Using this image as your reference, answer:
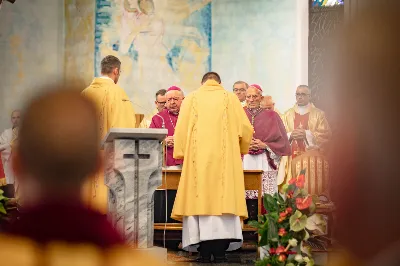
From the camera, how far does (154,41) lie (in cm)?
1620

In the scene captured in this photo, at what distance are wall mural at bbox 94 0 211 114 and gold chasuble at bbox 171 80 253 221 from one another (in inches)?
286

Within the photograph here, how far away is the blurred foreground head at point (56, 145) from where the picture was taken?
1.16m

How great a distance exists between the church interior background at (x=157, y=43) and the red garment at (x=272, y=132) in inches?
176

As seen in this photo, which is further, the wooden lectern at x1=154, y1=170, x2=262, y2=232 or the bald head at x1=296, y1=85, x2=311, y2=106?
the bald head at x1=296, y1=85, x2=311, y2=106

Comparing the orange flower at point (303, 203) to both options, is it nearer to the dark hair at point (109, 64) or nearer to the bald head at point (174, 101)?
the dark hair at point (109, 64)

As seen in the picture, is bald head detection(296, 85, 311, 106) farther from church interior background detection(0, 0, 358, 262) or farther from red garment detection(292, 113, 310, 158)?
church interior background detection(0, 0, 358, 262)

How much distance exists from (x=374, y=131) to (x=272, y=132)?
394 inches

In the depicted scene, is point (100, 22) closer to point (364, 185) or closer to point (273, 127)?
point (273, 127)

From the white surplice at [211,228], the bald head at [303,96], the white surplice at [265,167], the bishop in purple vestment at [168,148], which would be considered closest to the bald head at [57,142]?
the white surplice at [211,228]

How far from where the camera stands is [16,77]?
16.0 m

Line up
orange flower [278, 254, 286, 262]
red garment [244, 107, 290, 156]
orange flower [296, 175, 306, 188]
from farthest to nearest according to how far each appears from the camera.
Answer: red garment [244, 107, 290, 156] < orange flower [296, 175, 306, 188] < orange flower [278, 254, 286, 262]

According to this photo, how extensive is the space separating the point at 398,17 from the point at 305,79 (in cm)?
1430

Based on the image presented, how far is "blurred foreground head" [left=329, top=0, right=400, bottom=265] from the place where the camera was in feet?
3.02

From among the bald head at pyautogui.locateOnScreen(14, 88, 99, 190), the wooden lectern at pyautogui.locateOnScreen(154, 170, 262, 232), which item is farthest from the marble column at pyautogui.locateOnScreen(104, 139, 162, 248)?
the bald head at pyautogui.locateOnScreen(14, 88, 99, 190)
